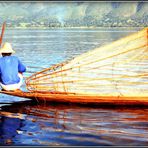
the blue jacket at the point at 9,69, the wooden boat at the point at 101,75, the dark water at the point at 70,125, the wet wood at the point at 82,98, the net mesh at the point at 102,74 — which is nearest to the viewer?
the dark water at the point at 70,125

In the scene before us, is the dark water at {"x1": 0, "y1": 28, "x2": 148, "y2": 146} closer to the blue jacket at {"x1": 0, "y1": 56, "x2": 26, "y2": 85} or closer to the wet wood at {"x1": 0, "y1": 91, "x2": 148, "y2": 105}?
the wet wood at {"x1": 0, "y1": 91, "x2": 148, "y2": 105}

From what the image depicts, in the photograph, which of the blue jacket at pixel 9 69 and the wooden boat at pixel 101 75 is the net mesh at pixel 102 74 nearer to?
the wooden boat at pixel 101 75

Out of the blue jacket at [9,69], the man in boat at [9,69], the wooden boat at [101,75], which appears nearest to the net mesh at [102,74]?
the wooden boat at [101,75]

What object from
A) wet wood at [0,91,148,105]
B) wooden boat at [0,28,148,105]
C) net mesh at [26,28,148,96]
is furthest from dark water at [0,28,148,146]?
net mesh at [26,28,148,96]

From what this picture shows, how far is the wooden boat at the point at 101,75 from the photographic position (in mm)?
13719

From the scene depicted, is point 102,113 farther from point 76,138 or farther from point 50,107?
point 76,138

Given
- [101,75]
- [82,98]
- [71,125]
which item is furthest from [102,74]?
[71,125]

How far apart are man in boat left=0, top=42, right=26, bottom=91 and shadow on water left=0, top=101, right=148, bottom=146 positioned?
2.81ft

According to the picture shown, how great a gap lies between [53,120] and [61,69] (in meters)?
2.68

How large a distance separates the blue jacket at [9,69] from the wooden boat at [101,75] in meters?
0.67

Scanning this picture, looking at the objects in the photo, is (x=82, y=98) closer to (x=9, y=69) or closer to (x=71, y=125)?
(x=71, y=125)

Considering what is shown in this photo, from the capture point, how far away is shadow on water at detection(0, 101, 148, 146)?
33.0ft

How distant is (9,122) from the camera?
1180cm

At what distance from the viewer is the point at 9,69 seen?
13.4m
